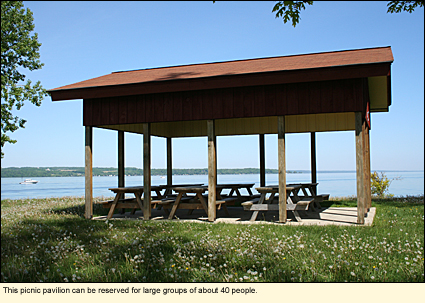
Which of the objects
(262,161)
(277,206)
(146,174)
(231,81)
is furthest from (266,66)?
(262,161)

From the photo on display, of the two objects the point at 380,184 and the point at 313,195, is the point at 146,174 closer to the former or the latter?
the point at 313,195

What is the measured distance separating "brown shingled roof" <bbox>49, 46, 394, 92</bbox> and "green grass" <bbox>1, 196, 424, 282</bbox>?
3422 mm

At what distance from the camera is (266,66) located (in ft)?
33.4

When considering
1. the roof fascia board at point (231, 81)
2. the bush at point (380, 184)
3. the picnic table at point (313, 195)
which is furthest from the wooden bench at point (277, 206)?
the bush at point (380, 184)

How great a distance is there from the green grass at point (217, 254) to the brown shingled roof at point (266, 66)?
342 centimetres

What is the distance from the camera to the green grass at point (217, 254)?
5293 mm

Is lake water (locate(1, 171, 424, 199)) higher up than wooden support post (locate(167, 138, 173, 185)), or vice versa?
wooden support post (locate(167, 138, 173, 185))

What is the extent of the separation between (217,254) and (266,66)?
5711mm

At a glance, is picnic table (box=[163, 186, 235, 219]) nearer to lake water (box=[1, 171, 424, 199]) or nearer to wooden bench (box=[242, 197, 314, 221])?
wooden bench (box=[242, 197, 314, 221])

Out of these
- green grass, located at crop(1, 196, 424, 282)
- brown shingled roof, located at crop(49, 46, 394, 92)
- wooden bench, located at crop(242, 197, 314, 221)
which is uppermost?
brown shingled roof, located at crop(49, 46, 394, 92)

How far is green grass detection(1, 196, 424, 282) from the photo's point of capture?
529cm

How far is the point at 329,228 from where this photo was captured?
8.12 m

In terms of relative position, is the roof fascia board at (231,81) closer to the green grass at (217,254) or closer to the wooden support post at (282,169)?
the wooden support post at (282,169)

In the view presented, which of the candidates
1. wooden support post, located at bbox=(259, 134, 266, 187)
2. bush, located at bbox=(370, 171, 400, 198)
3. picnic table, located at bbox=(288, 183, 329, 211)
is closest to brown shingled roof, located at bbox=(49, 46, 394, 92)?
wooden support post, located at bbox=(259, 134, 266, 187)
